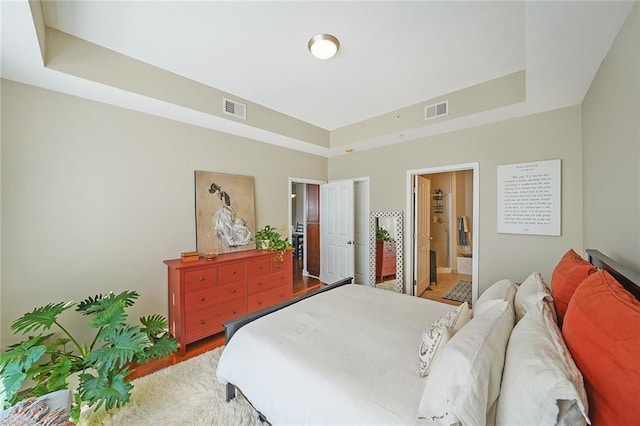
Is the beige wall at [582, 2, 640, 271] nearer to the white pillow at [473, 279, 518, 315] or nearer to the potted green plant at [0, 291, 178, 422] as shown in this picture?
the white pillow at [473, 279, 518, 315]

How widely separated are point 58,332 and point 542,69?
185 inches

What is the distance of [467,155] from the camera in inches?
126

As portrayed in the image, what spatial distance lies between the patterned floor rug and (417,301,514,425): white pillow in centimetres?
322

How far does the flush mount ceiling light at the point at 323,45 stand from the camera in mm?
1983

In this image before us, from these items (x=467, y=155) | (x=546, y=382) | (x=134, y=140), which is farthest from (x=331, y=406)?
(x=467, y=155)

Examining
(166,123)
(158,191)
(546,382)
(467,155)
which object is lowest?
(546,382)

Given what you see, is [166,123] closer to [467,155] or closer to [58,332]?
[58,332]

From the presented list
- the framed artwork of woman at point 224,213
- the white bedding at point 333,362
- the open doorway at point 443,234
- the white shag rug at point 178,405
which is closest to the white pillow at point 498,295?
the white bedding at point 333,362

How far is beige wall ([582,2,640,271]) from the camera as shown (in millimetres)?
1306

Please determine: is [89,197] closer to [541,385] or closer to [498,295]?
[541,385]

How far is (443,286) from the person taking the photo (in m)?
4.63

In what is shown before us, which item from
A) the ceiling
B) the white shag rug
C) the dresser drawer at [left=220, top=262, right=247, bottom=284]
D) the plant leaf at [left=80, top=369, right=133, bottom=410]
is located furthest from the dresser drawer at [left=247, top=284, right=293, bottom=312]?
the ceiling

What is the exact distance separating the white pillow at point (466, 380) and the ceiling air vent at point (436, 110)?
8.89ft

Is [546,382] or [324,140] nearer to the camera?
[546,382]
